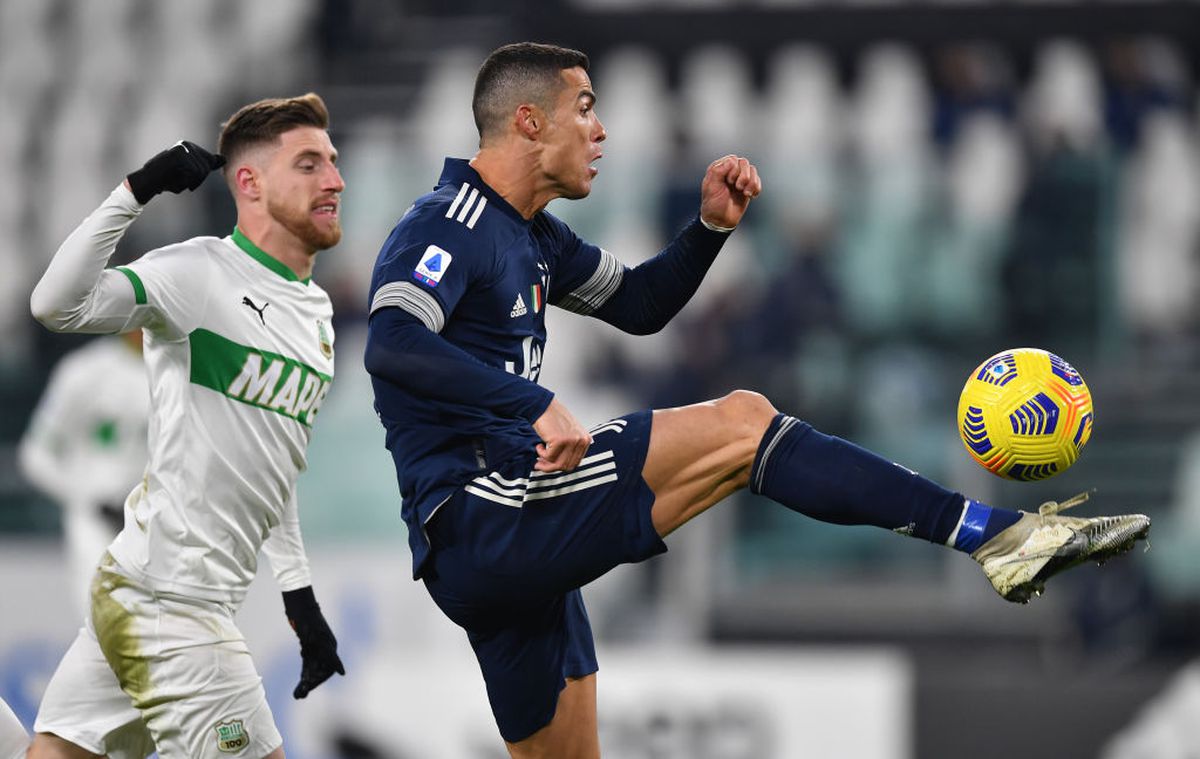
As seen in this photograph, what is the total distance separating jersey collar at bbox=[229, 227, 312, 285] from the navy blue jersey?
0.64 metres

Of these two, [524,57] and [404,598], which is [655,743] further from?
[524,57]

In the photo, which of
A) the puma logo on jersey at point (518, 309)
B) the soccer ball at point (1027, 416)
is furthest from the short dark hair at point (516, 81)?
the soccer ball at point (1027, 416)

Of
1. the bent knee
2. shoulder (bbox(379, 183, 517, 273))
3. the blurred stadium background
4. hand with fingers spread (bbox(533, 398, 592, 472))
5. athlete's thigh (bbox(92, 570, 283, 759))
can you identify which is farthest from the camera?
the blurred stadium background

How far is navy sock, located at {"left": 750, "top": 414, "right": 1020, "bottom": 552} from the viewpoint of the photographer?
4188 millimetres

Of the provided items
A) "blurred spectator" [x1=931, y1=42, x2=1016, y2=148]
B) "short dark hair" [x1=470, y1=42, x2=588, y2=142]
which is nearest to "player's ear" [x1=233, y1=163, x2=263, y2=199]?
"short dark hair" [x1=470, y1=42, x2=588, y2=142]

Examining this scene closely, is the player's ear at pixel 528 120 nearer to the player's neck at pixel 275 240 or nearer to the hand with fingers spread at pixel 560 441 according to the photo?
the player's neck at pixel 275 240

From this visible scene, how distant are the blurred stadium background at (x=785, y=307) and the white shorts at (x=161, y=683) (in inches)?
143

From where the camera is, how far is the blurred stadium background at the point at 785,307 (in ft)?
27.4

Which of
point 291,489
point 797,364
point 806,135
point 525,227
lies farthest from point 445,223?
point 806,135

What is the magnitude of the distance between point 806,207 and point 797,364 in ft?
5.20

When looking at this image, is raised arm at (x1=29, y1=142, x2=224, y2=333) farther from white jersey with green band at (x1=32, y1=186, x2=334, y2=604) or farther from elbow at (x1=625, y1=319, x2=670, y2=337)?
elbow at (x1=625, y1=319, x2=670, y2=337)

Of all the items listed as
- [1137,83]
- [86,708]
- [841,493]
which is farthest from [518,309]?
[1137,83]

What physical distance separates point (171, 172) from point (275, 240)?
649mm

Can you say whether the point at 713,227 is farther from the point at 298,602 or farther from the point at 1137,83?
the point at 1137,83
